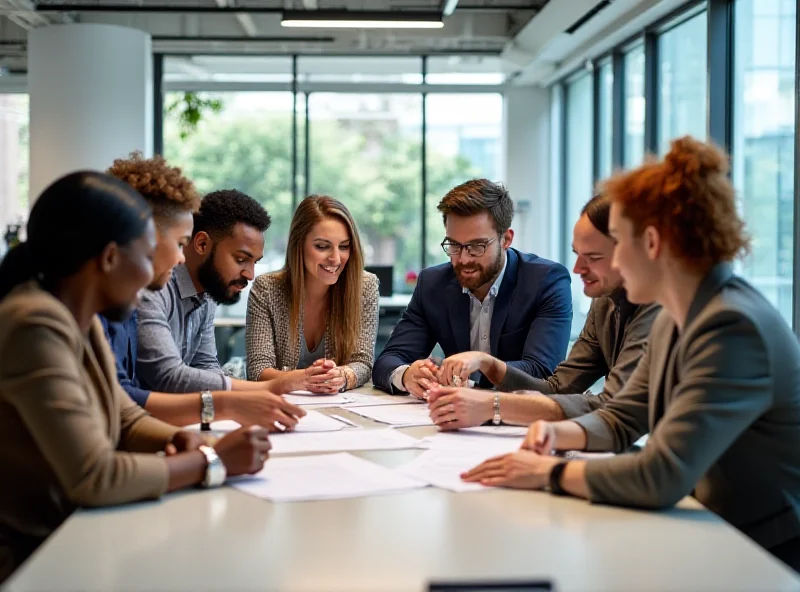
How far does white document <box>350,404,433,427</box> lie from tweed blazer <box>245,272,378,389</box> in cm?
57

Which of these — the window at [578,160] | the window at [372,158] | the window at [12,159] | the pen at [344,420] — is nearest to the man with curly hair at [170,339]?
the pen at [344,420]

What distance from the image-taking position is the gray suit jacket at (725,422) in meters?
1.72

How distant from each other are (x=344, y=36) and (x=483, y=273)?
703 cm

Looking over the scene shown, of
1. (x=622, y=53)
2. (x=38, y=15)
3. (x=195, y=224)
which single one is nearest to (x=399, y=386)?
(x=195, y=224)

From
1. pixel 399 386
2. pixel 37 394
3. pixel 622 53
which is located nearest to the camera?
pixel 37 394

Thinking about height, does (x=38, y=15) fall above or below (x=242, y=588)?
above

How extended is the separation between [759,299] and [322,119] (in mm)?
9348

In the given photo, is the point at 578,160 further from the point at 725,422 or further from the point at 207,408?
Result: the point at 725,422

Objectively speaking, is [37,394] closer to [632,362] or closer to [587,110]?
[632,362]

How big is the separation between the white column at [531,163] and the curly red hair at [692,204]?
357 inches

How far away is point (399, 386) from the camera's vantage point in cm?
320

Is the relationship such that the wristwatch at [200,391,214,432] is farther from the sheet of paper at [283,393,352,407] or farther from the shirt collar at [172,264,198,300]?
the shirt collar at [172,264,198,300]

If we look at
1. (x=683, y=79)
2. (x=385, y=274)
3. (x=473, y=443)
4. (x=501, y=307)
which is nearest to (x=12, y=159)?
(x=385, y=274)

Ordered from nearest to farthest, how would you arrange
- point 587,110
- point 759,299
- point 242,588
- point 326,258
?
point 242,588 → point 759,299 → point 326,258 → point 587,110
